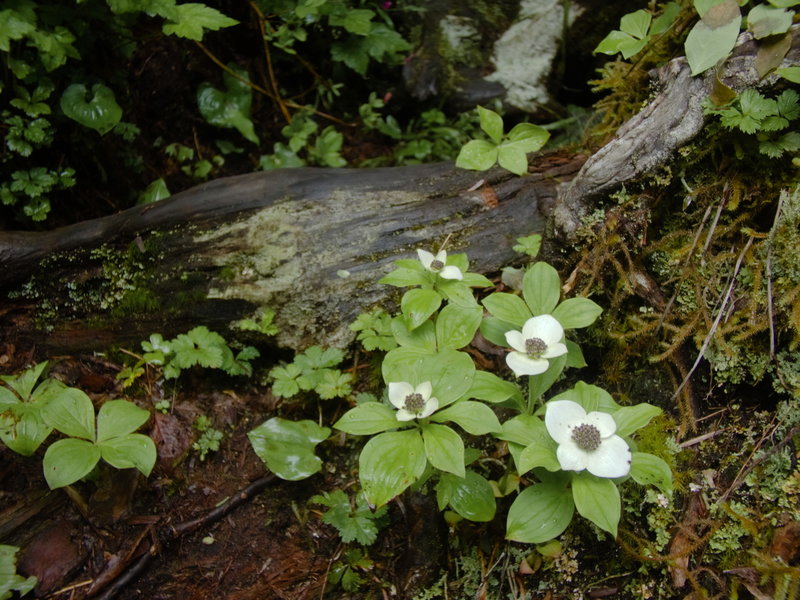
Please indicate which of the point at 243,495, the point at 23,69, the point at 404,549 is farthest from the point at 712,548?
the point at 23,69

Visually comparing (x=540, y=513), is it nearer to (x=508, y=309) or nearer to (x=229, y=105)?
(x=508, y=309)

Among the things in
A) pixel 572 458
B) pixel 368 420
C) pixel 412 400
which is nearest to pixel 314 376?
pixel 368 420

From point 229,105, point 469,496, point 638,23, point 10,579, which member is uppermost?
point 638,23

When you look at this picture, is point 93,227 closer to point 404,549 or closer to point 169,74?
point 169,74

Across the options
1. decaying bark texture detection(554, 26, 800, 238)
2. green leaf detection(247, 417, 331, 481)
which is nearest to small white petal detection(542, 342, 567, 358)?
decaying bark texture detection(554, 26, 800, 238)

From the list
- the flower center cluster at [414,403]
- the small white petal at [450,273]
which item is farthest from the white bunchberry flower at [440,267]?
the flower center cluster at [414,403]

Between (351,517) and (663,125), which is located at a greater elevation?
(663,125)
